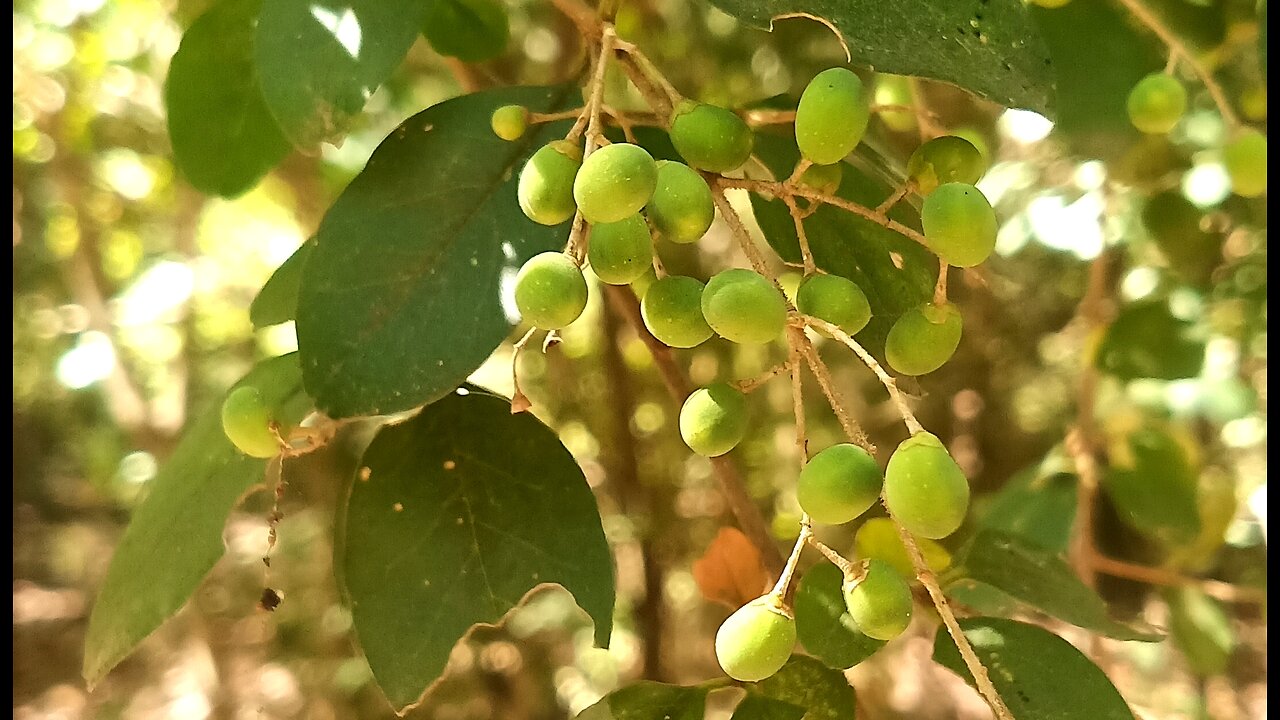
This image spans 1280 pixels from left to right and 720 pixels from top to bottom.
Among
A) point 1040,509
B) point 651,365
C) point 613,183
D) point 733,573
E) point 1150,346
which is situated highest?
point 613,183

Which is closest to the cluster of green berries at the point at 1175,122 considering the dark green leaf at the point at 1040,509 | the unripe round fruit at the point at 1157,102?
the unripe round fruit at the point at 1157,102

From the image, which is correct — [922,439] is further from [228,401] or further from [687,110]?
[228,401]

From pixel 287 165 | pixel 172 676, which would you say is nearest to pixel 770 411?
pixel 287 165

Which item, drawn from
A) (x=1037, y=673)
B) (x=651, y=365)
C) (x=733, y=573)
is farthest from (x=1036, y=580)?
(x=651, y=365)

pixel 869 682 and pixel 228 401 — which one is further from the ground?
pixel 228 401

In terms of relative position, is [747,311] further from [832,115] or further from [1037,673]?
[1037,673]

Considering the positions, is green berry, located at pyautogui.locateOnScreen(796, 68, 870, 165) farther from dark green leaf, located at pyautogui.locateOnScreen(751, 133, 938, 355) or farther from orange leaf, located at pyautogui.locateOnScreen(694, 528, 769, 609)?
orange leaf, located at pyautogui.locateOnScreen(694, 528, 769, 609)
